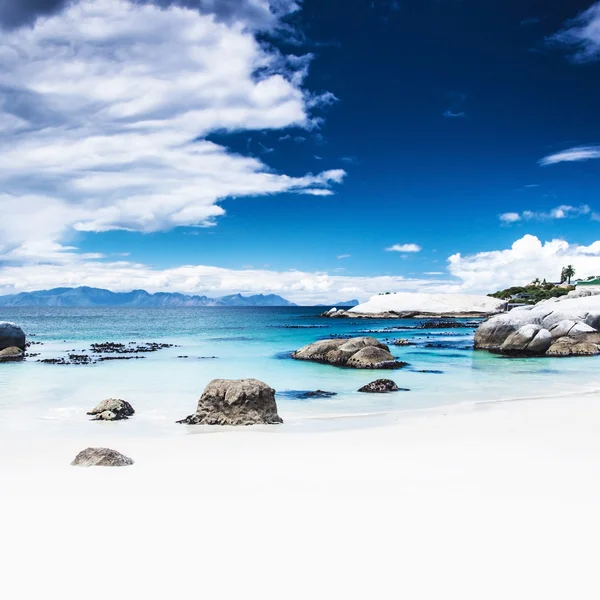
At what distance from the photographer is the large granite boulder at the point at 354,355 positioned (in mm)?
24359

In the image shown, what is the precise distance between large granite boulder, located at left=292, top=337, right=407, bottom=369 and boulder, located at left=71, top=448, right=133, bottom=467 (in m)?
17.4

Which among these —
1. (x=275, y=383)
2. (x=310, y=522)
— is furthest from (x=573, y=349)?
(x=310, y=522)

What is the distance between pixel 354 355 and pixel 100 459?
1829 cm

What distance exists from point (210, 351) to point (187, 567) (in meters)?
32.4

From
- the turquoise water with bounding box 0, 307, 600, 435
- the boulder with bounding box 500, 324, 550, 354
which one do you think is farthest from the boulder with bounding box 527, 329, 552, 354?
the turquoise water with bounding box 0, 307, 600, 435

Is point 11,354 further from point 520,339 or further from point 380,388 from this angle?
point 520,339

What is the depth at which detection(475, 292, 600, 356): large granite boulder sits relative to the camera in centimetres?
3002

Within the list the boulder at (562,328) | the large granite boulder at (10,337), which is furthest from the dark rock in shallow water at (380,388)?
the large granite boulder at (10,337)

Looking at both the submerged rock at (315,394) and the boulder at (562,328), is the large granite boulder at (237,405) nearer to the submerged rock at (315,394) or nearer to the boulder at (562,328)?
the submerged rock at (315,394)

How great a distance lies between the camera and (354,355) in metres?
25.0

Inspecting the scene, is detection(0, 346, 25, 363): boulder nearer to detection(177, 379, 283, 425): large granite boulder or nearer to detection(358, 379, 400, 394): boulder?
detection(358, 379, 400, 394): boulder

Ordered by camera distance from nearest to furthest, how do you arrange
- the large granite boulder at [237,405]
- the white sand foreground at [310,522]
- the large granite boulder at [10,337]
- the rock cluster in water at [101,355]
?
1. the white sand foreground at [310,522]
2. the large granite boulder at [237,405]
3. the rock cluster in water at [101,355]
4. the large granite boulder at [10,337]

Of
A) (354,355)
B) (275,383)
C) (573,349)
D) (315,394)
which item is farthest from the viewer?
(573,349)

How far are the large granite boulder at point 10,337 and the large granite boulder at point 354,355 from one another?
18788mm
